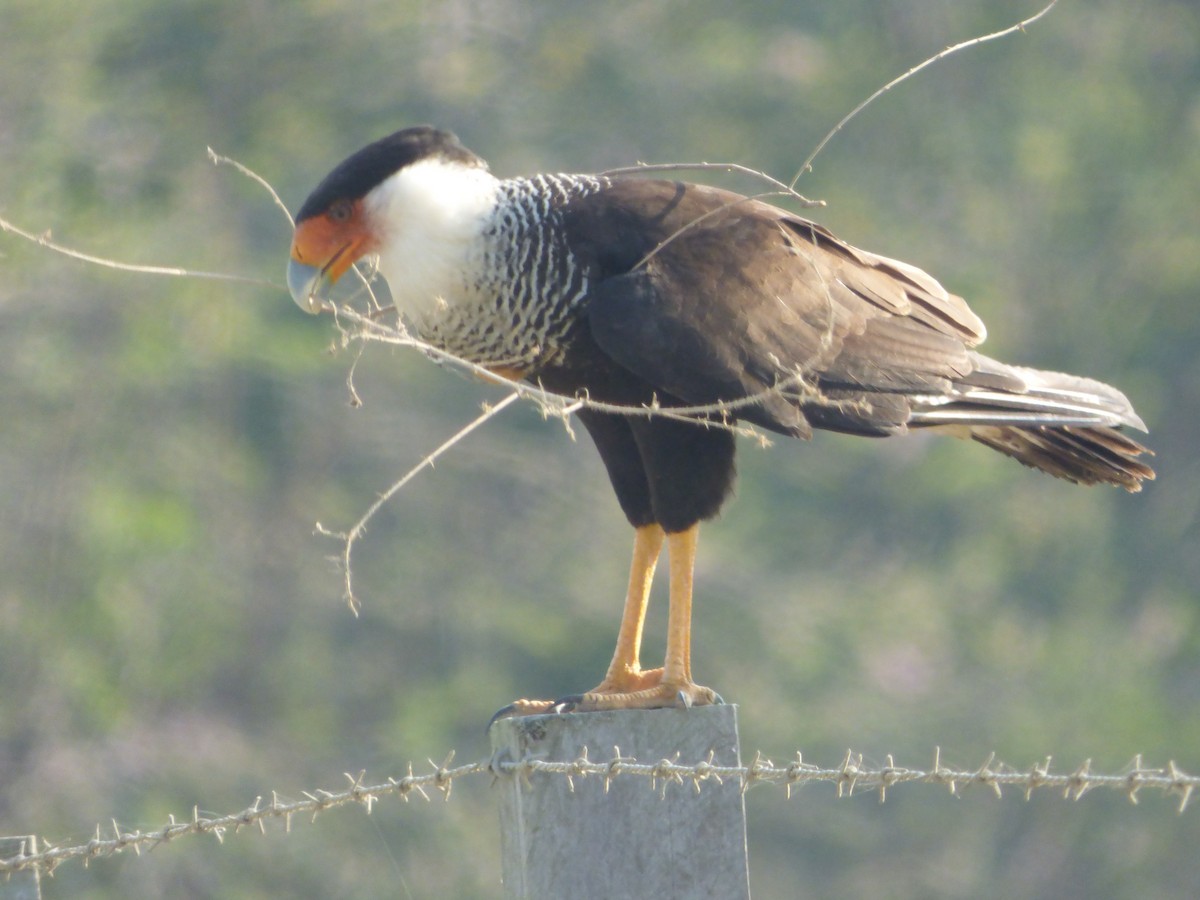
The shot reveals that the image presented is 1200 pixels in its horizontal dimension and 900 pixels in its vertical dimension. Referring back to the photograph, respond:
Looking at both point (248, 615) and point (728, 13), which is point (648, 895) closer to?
point (248, 615)

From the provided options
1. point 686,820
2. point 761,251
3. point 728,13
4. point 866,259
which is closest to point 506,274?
point 761,251

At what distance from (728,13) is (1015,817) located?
4939mm

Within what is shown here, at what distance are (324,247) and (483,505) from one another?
5.98 m

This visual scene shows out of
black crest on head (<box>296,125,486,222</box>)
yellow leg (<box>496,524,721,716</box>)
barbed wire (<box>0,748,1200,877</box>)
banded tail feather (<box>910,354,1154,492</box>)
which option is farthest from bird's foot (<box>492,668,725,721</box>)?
black crest on head (<box>296,125,486,222</box>)

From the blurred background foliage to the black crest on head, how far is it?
4966mm

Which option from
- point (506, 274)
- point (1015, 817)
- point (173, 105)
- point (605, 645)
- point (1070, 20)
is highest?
point (1070, 20)

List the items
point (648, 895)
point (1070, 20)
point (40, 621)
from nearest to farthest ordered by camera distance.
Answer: point (648, 895) < point (40, 621) < point (1070, 20)

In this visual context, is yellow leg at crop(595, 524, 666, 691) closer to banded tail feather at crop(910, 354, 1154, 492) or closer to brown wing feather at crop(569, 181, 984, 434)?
brown wing feather at crop(569, 181, 984, 434)

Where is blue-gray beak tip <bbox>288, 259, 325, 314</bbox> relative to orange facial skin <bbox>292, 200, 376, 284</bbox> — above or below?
below

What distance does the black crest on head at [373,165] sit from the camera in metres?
3.08

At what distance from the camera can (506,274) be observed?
3084 mm

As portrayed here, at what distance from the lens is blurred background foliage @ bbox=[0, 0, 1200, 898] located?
8.30 metres

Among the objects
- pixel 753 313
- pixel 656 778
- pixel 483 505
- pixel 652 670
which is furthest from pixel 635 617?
pixel 483 505

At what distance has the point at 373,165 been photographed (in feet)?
10.2
